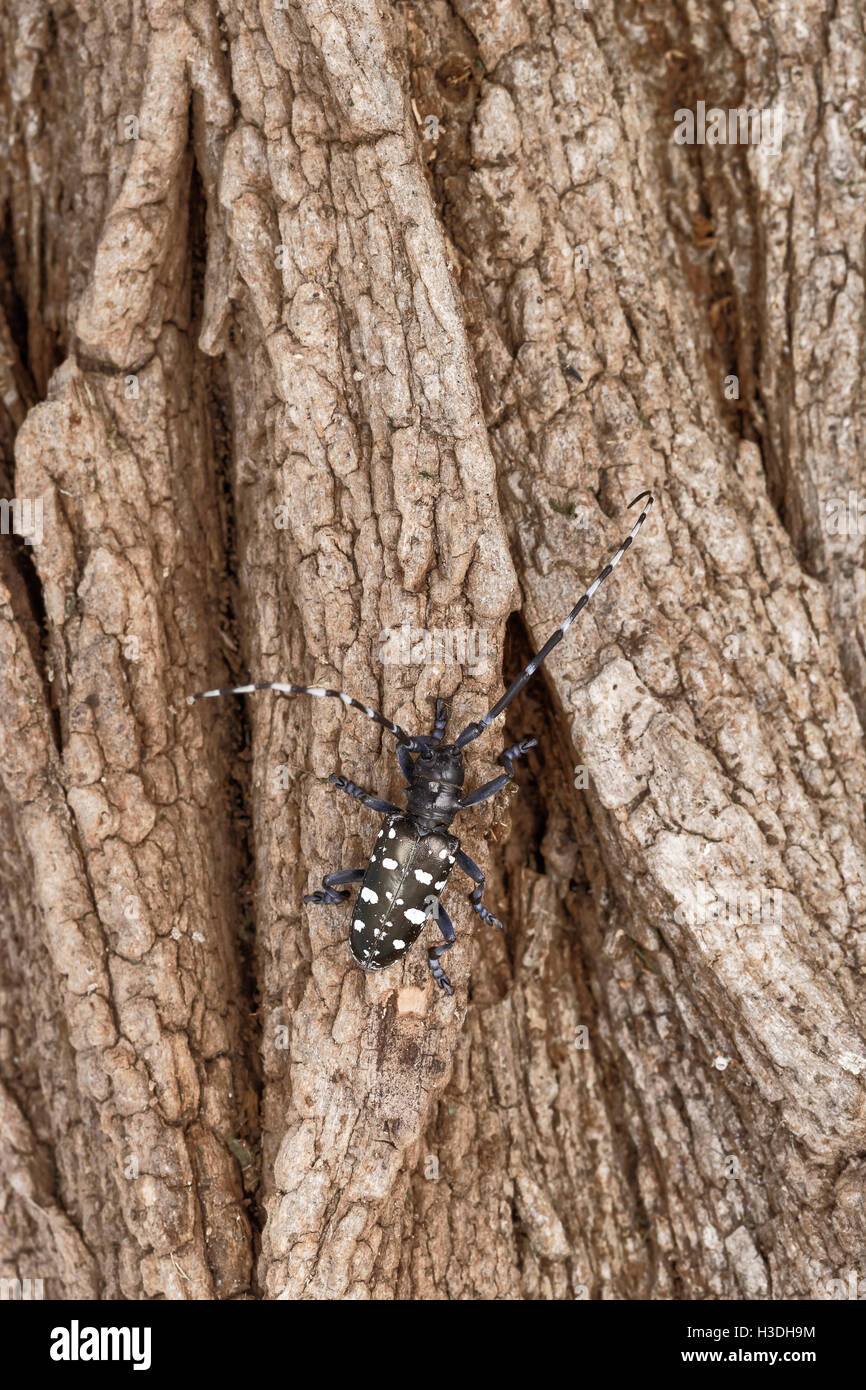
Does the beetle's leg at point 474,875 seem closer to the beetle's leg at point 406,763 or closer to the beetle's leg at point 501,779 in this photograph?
the beetle's leg at point 501,779

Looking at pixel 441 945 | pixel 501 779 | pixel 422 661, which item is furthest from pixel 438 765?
pixel 441 945

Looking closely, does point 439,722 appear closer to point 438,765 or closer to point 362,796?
point 438,765

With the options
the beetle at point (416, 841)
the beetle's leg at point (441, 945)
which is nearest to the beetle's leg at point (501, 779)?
the beetle at point (416, 841)

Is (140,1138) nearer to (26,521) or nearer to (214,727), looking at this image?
(214,727)

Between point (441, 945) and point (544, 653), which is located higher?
point (544, 653)

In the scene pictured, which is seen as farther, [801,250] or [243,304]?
[801,250]

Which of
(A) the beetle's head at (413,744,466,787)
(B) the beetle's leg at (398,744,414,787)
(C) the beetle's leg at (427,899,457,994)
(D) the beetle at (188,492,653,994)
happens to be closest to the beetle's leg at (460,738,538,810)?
(D) the beetle at (188,492,653,994)
